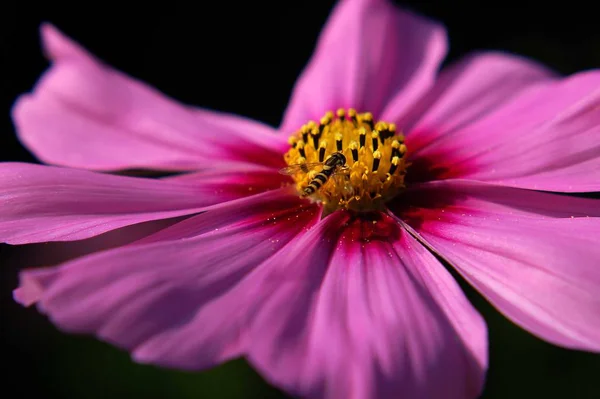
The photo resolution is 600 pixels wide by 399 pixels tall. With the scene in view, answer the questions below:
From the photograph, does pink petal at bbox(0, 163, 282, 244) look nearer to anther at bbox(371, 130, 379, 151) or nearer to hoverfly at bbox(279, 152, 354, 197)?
hoverfly at bbox(279, 152, 354, 197)

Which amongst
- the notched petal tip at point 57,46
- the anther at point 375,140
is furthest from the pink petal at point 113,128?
the anther at point 375,140

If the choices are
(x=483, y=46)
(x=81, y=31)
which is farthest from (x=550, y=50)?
(x=81, y=31)

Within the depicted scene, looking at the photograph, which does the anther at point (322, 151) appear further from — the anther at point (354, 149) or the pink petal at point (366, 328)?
the pink petal at point (366, 328)

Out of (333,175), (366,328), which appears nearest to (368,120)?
(333,175)

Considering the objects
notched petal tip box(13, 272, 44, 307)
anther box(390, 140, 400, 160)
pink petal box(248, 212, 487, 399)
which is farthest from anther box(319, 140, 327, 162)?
notched petal tip box(13, 272, 44, 307)

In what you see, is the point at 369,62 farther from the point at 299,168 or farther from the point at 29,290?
the point at 29,290

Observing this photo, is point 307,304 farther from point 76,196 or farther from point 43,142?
point 43,142
